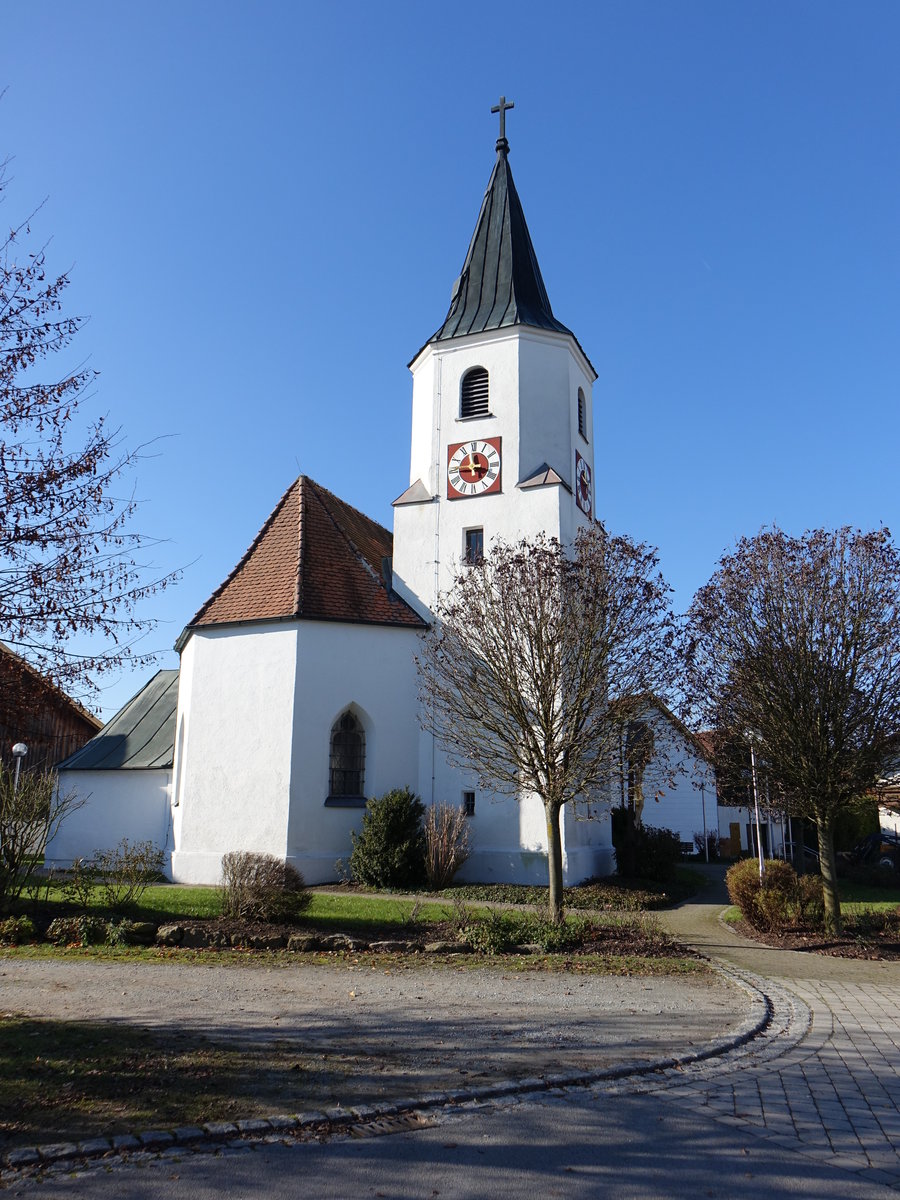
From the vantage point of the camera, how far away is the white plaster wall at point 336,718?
20.6m

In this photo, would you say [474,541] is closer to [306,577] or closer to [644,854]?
[306,577]

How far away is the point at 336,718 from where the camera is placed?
70.4 feet

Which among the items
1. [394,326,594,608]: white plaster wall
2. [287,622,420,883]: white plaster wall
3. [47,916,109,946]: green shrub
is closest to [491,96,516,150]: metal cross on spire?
[394,326,594,608]: white plaster wall

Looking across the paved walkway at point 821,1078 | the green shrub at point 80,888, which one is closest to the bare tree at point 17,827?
the green shrub at point 80,888

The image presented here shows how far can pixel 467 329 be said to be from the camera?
25234 mm

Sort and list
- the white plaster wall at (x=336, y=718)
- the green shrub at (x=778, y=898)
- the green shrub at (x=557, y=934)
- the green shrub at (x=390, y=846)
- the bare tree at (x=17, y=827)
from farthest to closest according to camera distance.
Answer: the white plaster wall at (x=336, y=718), the green shrub at (x=390, y=846), the green shrub at (x=778, y=898), the bare tree at (x=17, y=827), the green shrub at (x=557, y=934)

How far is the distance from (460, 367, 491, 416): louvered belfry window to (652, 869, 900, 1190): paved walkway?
16581 mm

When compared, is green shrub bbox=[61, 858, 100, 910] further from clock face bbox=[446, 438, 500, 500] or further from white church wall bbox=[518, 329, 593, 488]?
white church wall bbox=[518, 329, 593, 488]

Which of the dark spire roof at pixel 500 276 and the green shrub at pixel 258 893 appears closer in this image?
the green shrub at pixel 258 893

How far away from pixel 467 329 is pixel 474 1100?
21.9m

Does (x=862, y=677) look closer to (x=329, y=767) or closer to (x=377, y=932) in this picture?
(x=377, y=932)

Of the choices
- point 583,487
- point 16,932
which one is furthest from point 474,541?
point 16,932

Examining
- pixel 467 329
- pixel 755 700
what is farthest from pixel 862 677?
pixel 467 329

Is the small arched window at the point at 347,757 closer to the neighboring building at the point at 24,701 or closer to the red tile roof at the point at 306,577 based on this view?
the red tile roof at the point at 306,577
